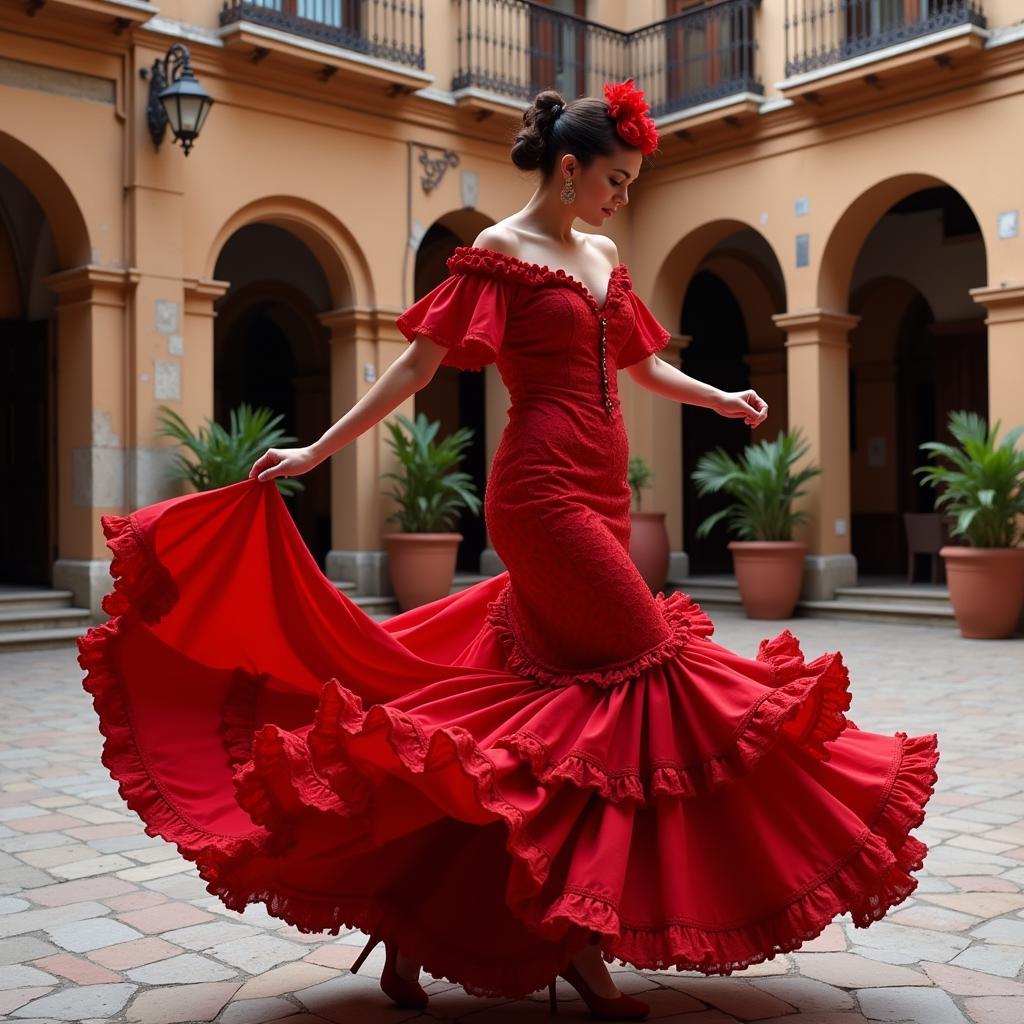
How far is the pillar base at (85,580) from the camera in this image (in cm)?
1038

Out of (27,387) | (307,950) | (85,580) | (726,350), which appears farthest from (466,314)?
(726,350)

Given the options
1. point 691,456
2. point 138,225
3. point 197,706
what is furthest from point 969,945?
point 691,456

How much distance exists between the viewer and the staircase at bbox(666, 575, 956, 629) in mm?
11789

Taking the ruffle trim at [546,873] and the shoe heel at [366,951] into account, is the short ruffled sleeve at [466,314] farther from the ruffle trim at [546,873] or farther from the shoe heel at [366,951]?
the shoe heel at [366,951]

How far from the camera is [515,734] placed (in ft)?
7.97

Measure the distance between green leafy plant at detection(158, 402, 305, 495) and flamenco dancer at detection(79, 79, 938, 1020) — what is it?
746 cm

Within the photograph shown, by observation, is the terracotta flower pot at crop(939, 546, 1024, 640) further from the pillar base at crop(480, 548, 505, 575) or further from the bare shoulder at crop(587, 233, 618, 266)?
the bare shoulder at crop(587, 233, 618, 266)

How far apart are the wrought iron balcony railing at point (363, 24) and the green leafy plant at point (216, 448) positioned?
3.53 metres

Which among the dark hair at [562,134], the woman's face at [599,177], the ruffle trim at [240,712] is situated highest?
the dark hair at [562,134]

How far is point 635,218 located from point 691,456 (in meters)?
3.26

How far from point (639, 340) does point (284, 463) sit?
0.89m

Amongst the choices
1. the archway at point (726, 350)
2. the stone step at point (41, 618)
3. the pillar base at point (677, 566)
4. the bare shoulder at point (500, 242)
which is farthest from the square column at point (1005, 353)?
the bare shoulder at point (500, 242)

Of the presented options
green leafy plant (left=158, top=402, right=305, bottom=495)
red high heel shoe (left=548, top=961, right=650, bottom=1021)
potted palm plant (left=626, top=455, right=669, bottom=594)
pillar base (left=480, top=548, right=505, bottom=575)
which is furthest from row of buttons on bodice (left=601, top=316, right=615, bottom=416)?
pillar base (left=480, top=548, right=505, bottom=575)

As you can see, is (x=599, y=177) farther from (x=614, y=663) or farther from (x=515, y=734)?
(x=515, y=734)
